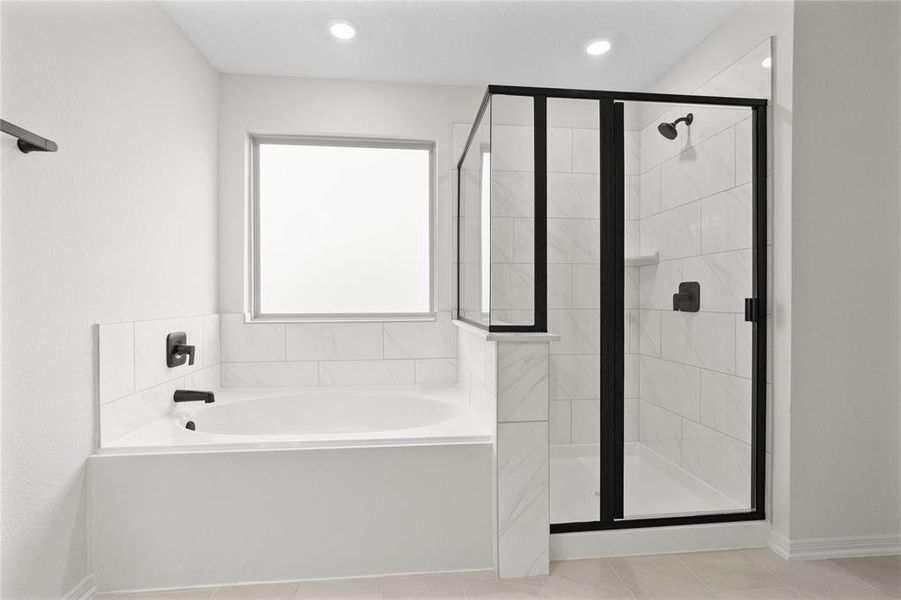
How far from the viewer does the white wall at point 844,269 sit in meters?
1.97

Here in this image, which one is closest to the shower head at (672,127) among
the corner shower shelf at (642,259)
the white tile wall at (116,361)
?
the corner shower shelf at (642,259)

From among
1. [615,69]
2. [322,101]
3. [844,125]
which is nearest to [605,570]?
[844,125]

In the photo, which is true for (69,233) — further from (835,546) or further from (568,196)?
(835,546)

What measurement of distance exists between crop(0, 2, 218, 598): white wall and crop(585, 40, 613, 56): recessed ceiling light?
2017mm

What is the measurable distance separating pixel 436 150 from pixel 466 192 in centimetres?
45

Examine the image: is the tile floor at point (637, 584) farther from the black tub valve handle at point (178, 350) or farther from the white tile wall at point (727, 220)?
the white tile wall at point (727, 220)

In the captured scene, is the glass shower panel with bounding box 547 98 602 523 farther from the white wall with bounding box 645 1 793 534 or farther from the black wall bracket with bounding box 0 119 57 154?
the black wall bracket with bounding box 0 119 57 154

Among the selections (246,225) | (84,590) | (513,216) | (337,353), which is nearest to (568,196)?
(513,216)

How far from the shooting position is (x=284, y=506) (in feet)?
6.09

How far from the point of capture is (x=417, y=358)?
3002mm

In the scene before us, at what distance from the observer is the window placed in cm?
305

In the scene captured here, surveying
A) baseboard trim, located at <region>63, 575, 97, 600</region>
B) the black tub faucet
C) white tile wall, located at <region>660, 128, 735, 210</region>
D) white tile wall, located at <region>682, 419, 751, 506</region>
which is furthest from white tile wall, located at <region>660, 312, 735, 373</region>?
baseboard trim, located at <region>63, 575, 97, 600</region>

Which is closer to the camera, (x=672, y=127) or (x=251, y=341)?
(x=672, y=127)

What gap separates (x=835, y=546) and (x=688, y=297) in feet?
3.71
